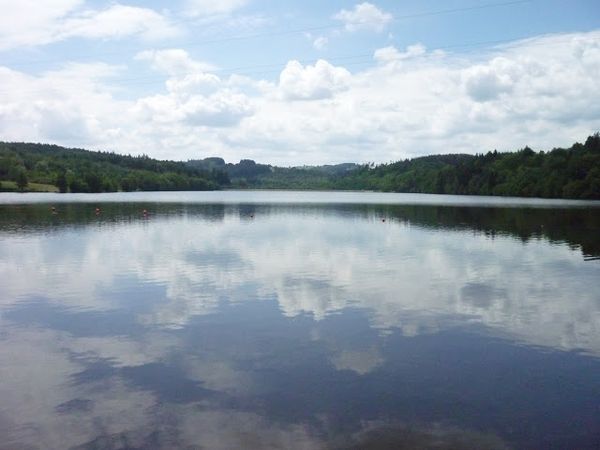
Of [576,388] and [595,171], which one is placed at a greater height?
[595,171]

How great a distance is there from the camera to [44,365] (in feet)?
51.4

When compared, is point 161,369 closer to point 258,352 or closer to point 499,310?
point 258,352

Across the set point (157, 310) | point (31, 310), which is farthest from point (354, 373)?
point (31, 310)

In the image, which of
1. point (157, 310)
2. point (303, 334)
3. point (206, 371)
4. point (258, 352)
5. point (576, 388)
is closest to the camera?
point (576, 388)

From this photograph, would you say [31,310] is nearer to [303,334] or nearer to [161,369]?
[161,369]

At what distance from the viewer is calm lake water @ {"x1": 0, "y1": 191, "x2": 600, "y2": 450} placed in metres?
11.8

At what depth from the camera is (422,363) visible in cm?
1599

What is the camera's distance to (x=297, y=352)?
16.8 meters

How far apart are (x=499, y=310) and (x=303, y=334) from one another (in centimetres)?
919

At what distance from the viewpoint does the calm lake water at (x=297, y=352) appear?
11789 millimetres

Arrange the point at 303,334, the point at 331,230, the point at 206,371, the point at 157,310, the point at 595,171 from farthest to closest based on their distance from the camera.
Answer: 1. the point at 595,171
2. the point at 331,230
3. the point at 157,310
4. the point at 303,334
5. the point at 206,371

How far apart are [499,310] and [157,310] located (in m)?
14.3

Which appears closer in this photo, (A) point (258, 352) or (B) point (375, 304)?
(A) point (258, 352)

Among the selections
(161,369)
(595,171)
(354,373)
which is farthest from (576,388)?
(595,171)
